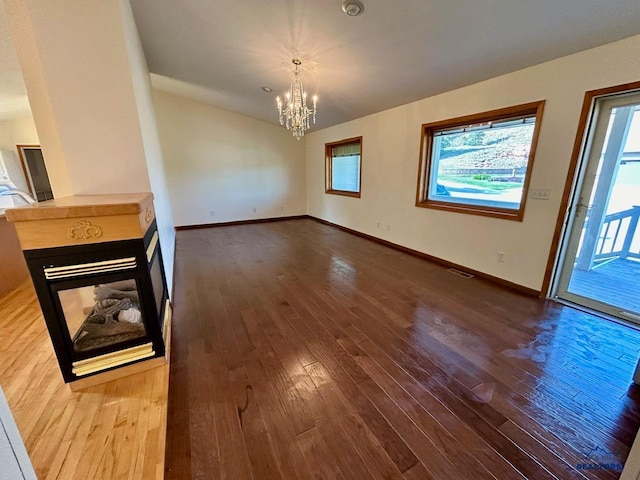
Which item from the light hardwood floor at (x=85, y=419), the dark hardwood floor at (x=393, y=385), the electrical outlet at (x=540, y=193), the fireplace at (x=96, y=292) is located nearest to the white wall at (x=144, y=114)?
the dark hardwood floor at (x=393, y=385)

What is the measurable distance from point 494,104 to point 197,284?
407 cm

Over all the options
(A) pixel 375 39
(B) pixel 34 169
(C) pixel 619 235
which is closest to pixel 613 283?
(C) pixel 619 235

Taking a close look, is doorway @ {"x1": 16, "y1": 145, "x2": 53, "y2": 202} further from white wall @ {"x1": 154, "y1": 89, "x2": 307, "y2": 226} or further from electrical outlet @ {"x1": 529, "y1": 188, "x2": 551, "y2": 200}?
electrical outlet @ {"x1": 529, "y1": 188, "x2": 551, "y2": 200}

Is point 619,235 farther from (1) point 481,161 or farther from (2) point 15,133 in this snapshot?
(2) point 15,133

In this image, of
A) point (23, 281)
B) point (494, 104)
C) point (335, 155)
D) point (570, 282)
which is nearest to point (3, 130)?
point (23, 281)

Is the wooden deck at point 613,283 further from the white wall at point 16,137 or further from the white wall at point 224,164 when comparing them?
the white wall at point 16,137

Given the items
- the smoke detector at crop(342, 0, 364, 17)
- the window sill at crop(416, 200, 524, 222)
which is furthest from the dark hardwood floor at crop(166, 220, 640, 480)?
the smoke detector at crop(342, 0, 364, 17)

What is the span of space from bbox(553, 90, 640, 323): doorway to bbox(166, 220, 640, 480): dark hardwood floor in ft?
0.99

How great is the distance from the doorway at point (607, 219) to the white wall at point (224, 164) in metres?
5.86

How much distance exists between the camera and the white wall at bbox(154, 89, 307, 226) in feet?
19.1

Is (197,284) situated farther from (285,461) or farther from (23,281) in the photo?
(285,461)

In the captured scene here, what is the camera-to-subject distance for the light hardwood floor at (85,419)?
1.14 metres

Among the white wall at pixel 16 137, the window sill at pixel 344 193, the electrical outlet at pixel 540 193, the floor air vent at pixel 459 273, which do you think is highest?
the white wall at pixel 16 137

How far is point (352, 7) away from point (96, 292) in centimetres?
284
